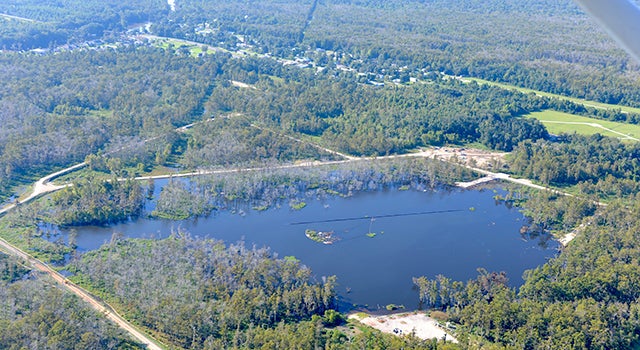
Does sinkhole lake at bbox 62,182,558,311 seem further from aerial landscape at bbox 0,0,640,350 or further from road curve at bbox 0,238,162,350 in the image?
road curve at bbox 0,238,162,350

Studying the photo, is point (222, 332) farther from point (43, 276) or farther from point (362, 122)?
point (362, 122)

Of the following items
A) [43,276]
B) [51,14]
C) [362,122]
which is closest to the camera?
[43,276]

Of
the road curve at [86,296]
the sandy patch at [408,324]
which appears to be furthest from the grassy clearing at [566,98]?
the road curve at [86,296]

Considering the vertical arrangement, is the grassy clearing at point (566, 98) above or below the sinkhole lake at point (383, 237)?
above

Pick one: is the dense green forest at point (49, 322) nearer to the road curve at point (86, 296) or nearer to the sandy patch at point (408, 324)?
the road curve at point (86, 296)

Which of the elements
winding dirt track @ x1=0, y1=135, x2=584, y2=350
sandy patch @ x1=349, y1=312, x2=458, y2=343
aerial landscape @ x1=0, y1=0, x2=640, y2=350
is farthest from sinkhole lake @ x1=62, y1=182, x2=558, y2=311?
winding dirt track @ x1=0, y1=135, x2=584, y2=350

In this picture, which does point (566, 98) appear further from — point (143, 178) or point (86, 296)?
point (86, 296)

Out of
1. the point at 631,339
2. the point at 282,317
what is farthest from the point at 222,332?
the point at 631,339

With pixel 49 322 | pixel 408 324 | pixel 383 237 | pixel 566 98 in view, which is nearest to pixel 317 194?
pixel 383 237
